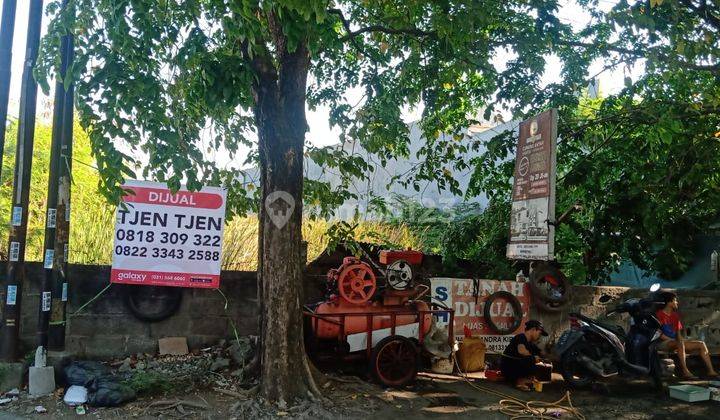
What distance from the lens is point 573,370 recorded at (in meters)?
7.85

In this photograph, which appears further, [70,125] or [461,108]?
[461,108]

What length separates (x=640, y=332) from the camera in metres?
8.20

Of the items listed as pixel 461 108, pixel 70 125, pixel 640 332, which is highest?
pixel 461 108

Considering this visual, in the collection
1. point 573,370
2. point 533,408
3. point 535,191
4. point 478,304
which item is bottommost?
point 533,408

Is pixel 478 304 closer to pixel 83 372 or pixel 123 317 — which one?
pixel 123 317

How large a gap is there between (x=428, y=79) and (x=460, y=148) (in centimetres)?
141

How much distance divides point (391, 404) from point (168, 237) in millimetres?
3770

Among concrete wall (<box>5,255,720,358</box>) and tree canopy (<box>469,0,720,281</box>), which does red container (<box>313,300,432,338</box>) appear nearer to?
concrete wall (<box>5,255,720,358</box>)

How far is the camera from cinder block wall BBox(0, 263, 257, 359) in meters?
7.41

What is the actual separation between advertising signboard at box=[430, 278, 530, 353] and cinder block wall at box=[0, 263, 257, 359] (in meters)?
2.88

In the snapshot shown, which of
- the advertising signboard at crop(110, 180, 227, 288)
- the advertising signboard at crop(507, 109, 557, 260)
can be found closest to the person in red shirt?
the advertising signboard at crop(507, 109, 557, 260)

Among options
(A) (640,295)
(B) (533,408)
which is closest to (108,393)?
(B) (533,408)

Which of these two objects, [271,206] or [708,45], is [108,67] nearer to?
[271,206]

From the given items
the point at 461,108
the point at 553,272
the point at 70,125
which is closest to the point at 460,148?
the point at 461,108
